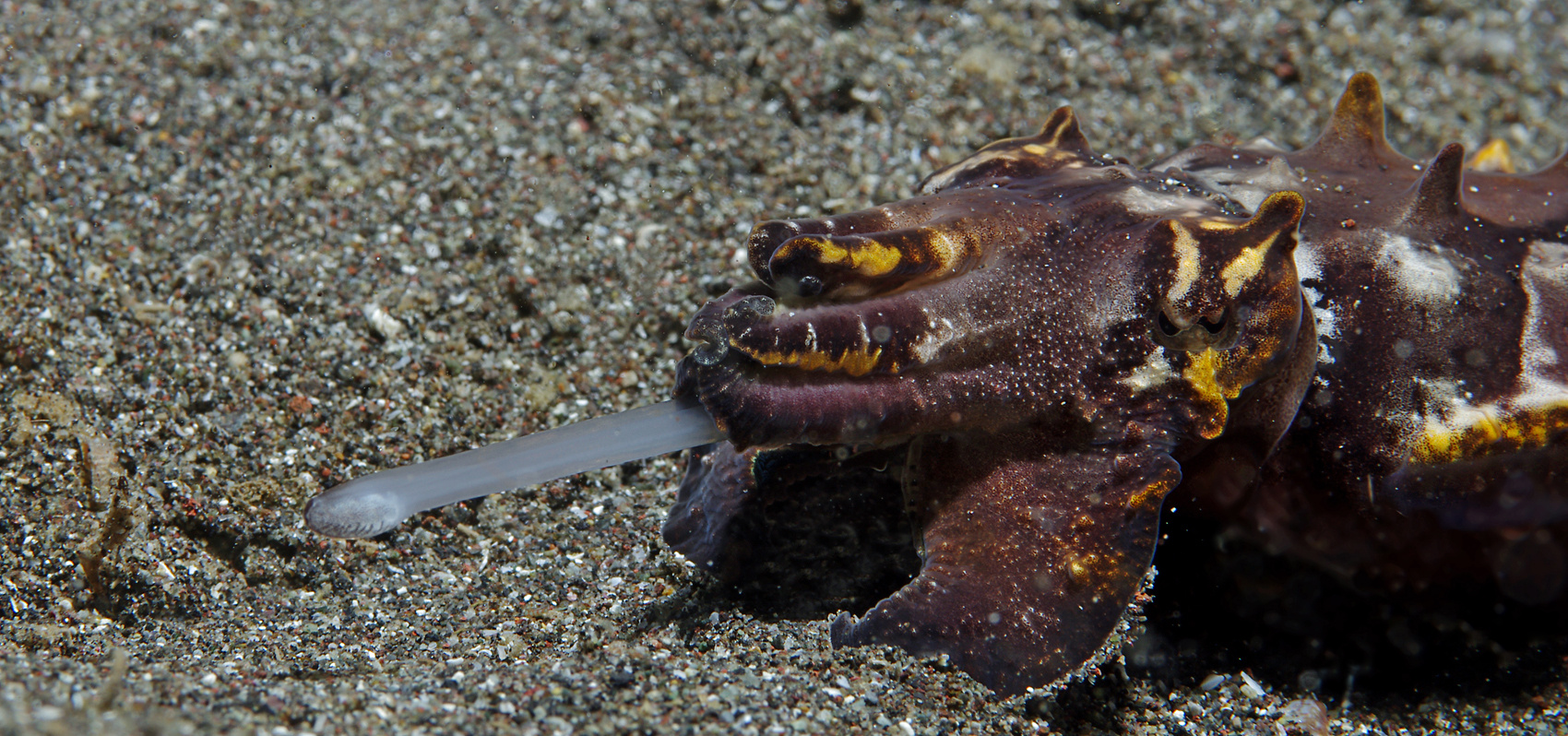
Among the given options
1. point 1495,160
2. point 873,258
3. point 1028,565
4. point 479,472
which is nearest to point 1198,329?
point 1028,565

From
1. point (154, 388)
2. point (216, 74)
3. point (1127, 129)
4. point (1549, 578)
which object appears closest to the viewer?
point (1549, 578)

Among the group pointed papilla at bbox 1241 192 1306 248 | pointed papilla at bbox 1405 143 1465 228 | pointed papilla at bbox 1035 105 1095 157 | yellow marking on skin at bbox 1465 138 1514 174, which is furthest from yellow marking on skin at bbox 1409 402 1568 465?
yellow marking on skin at bbox 1465 138 1514 174

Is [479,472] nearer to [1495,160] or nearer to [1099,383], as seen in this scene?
[1099,383]

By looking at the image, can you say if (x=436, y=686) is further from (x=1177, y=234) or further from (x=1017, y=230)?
(x=1177, y=234)

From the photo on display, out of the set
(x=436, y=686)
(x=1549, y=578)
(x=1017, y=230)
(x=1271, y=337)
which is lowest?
(x=1549, y=578)

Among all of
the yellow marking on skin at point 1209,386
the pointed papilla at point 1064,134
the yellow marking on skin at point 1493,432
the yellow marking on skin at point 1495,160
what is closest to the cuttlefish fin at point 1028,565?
the yellow marking on skin at point 1209,386

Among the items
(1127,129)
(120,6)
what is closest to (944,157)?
(1127,129)
